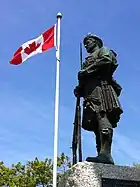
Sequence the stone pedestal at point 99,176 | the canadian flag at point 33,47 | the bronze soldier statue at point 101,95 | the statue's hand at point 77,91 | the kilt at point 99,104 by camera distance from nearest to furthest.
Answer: the stone pedestal at point 99,176 → the bronze soldier statue at point 101,95 → the kilt at point 99,104 → the statue's hand at point 77,91 → the canadian flag at point 33,47

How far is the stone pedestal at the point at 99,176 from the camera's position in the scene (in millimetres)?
6074

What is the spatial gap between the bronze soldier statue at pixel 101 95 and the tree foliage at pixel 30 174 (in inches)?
793

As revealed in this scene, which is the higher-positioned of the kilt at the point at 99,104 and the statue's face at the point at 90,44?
the statue's face at the point at 90,44

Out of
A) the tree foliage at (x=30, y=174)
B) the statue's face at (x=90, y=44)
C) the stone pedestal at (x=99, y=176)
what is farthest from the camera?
the tree foliage at (x=30, y=174)

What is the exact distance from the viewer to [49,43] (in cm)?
1205

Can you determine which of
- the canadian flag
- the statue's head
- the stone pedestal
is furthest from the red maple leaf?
the stone pedestal

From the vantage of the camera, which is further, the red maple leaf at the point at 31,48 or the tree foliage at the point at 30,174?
the tree foliage at the point at 30,174

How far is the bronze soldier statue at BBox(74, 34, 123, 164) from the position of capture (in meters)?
6.70

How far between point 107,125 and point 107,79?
0.87 m

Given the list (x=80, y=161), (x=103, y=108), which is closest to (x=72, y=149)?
(x=80, y=161)

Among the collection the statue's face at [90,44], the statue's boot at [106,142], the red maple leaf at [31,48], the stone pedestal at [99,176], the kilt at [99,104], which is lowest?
the stone pedestal at [99,176]

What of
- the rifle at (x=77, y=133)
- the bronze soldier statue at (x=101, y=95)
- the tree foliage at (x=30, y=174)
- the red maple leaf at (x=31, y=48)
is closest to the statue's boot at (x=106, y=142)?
the bronze soldier statue at (x=101, y=95)

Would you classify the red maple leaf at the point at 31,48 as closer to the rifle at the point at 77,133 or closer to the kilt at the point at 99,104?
the rifle at the point at 77,133

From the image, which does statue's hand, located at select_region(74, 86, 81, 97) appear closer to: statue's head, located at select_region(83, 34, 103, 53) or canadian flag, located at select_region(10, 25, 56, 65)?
statue's head, located at select_region(83, 34, 103, 53)
